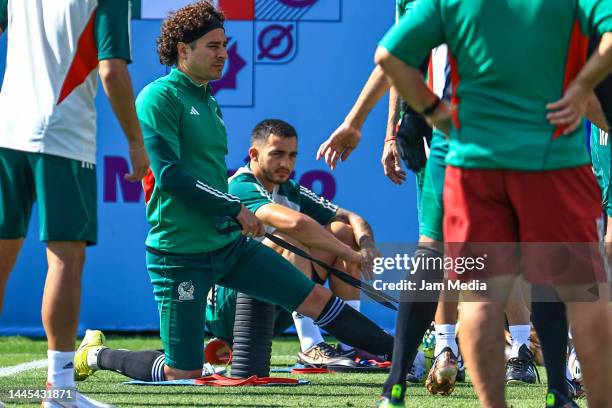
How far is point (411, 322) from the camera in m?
4.09

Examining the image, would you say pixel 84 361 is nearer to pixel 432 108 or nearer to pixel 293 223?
pixel 293 223

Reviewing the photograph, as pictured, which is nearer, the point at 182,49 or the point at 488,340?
the point at 488,340

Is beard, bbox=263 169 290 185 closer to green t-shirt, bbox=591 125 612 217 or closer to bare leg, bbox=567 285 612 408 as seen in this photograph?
green t-shirt, bbox=591 125 612 217

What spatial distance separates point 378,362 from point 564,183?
297 centimetres

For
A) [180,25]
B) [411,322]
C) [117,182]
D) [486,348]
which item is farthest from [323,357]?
[486,348]

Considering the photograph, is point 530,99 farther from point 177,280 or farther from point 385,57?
point 177,280

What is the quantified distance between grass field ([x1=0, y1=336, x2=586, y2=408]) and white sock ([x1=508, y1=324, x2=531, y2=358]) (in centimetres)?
25

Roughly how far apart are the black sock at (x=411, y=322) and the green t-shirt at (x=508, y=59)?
2.53ft

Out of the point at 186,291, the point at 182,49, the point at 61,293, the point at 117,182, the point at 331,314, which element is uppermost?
the point at 182,49

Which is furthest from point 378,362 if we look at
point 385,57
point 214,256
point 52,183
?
point 385,57

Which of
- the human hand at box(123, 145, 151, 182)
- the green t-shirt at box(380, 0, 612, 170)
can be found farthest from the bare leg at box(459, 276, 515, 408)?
the human hand at box(123, 145, 151, 182)

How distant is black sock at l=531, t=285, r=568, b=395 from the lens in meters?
3.98

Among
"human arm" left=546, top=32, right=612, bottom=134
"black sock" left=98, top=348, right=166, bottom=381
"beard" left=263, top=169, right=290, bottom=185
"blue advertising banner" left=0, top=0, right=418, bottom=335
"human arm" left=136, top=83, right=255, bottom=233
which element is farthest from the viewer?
"blue advertising banner" left=0, top=0, right=418, bottom=335

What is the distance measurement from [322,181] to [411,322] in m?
4.10
